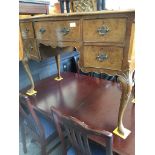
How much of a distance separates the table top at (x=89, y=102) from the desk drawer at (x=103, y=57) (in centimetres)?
40

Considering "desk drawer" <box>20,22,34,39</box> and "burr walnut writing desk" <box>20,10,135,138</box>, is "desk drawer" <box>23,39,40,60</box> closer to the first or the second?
"desk drawer" <box>20,22,34,39</box>

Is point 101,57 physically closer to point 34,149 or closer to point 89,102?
point 89,102

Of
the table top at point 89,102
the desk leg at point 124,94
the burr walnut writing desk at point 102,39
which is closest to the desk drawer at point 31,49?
the burr walnut writing desk at point 102,39

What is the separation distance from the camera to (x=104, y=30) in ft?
3.00

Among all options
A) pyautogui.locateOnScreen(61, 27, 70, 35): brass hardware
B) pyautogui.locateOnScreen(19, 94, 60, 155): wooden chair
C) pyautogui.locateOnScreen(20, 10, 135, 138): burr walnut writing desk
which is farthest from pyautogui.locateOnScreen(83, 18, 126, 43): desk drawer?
pyautogui.locateOnScreen(19, 94, 60, 155): wooden chair

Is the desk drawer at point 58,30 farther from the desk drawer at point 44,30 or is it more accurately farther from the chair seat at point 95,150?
the chair seat at point 95,150

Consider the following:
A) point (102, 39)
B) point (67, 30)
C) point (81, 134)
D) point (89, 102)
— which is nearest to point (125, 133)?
point (81, 134)

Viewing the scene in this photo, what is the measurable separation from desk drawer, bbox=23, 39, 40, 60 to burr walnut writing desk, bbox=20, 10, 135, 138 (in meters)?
0.28

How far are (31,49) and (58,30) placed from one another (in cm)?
49

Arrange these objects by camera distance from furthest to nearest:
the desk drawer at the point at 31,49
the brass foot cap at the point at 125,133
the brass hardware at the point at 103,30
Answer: the desk drawer at the point at 31,49, the brass foot cap at the point at 125,133, the brass hardware at the point at 103,30

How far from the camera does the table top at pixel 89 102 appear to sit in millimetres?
1104

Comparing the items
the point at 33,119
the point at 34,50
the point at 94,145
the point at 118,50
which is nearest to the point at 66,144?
the point at 94,145

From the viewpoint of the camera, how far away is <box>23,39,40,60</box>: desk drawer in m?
1.50
